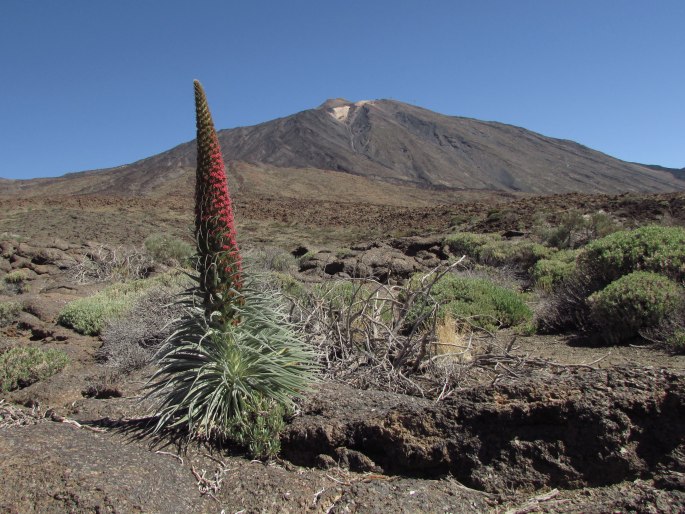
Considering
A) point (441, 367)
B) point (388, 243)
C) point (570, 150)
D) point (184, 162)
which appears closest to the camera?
point (441, 367)

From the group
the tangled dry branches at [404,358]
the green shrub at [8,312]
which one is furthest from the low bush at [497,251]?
the green shrub at [8,312]

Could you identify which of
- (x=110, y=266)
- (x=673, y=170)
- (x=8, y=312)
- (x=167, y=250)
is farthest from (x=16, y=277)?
(x=673, y=170)

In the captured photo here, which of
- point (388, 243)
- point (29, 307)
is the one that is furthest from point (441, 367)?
point (388, 243)

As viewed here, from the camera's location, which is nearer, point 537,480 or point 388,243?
point 537,480

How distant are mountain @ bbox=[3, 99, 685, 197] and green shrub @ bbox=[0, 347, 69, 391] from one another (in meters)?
52.4

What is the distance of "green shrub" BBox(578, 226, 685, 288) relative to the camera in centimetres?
577

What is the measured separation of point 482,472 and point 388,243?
561 inches

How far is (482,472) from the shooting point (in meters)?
2.27

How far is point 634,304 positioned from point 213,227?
4.07 m

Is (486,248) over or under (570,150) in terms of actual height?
under

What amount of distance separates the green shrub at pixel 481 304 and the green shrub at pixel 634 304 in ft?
3.73

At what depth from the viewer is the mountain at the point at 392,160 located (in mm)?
67688

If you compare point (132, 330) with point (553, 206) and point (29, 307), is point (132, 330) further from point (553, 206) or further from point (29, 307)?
point (553, 206)

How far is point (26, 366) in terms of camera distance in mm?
5633
